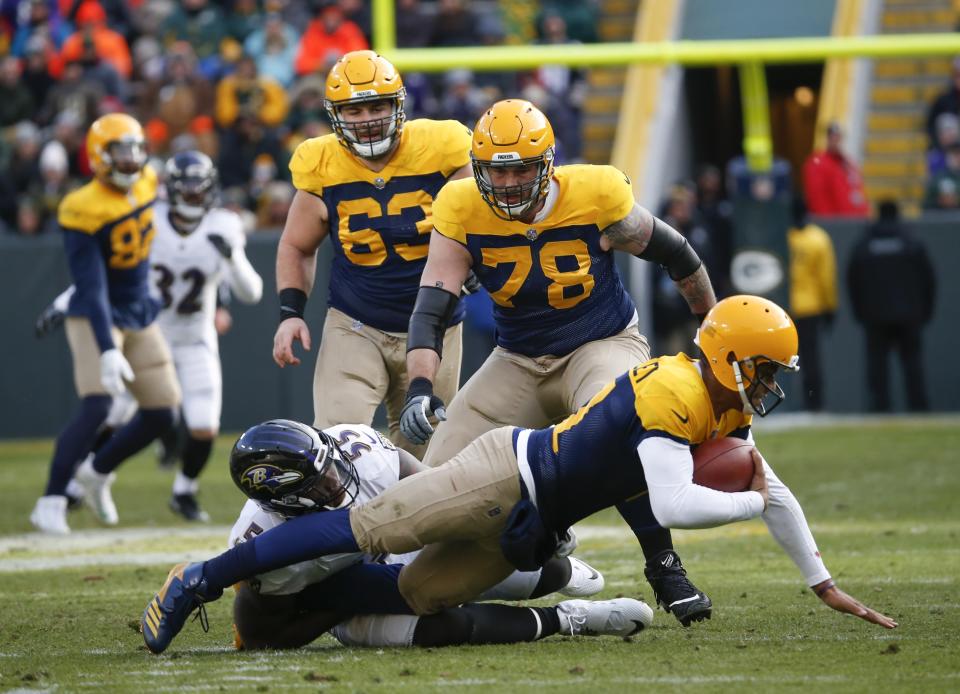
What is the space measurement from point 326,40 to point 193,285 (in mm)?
6279

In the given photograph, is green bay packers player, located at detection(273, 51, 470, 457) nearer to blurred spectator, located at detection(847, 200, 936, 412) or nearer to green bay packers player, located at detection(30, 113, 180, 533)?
green bay packers player, located at detection(30, 113, 180, 533)

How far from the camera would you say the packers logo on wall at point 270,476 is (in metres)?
4.46

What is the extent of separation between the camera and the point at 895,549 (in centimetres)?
656

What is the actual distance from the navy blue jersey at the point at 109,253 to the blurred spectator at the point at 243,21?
7.33 m

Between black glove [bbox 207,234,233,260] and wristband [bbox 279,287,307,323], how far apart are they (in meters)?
2.18

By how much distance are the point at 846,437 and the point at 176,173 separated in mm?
5172

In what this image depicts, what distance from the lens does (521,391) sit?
17.8ft

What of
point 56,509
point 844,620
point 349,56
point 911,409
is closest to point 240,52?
point 911,409

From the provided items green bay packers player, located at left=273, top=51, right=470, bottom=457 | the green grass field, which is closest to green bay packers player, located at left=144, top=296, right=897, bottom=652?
the green grass field

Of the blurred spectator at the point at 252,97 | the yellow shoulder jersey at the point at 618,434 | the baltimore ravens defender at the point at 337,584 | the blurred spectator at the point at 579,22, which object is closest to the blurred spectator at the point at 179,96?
the blurred spectator at the point at 252,97

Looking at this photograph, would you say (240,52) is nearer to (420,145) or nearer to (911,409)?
(911,409)

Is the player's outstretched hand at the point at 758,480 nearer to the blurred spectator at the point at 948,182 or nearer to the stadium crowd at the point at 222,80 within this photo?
the stadium crowd at the point at 222,80

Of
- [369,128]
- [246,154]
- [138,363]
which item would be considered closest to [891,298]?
[246,154]

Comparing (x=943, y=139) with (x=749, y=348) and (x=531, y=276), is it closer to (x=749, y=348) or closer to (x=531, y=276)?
(x=531, y=276)
